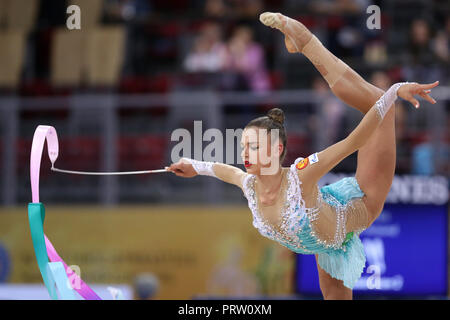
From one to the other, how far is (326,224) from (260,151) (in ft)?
1.31

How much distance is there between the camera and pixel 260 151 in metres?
2.70

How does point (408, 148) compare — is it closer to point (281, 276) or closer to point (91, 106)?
point (281, 276)

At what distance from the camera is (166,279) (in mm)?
6066

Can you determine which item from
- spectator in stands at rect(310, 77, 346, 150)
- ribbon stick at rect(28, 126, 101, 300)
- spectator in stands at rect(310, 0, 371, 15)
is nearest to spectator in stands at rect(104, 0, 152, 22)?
spectator in stands at rect(310, 0, 371, 15)

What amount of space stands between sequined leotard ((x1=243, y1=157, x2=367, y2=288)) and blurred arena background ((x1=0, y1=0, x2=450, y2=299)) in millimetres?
2338

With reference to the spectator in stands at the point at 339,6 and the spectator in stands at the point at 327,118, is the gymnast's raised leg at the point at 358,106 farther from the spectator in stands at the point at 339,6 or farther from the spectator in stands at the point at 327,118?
the spectator in stands at the point at 339,6

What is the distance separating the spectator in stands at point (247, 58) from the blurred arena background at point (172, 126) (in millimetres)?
14

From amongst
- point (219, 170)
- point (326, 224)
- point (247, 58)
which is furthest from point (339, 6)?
point (326, 224)

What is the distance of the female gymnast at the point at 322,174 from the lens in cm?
267

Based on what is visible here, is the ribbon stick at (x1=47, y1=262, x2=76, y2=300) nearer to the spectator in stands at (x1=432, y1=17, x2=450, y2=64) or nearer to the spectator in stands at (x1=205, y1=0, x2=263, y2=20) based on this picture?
the spectator in stands at (x1=432, y1=17, x2=450, y2=64)

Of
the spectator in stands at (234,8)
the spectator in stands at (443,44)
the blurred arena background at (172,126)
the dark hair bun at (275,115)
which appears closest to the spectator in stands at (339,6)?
the blurred arena background at (172,126)

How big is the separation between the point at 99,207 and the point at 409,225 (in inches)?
103

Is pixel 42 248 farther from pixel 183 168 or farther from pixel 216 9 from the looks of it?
pixel 216 9
